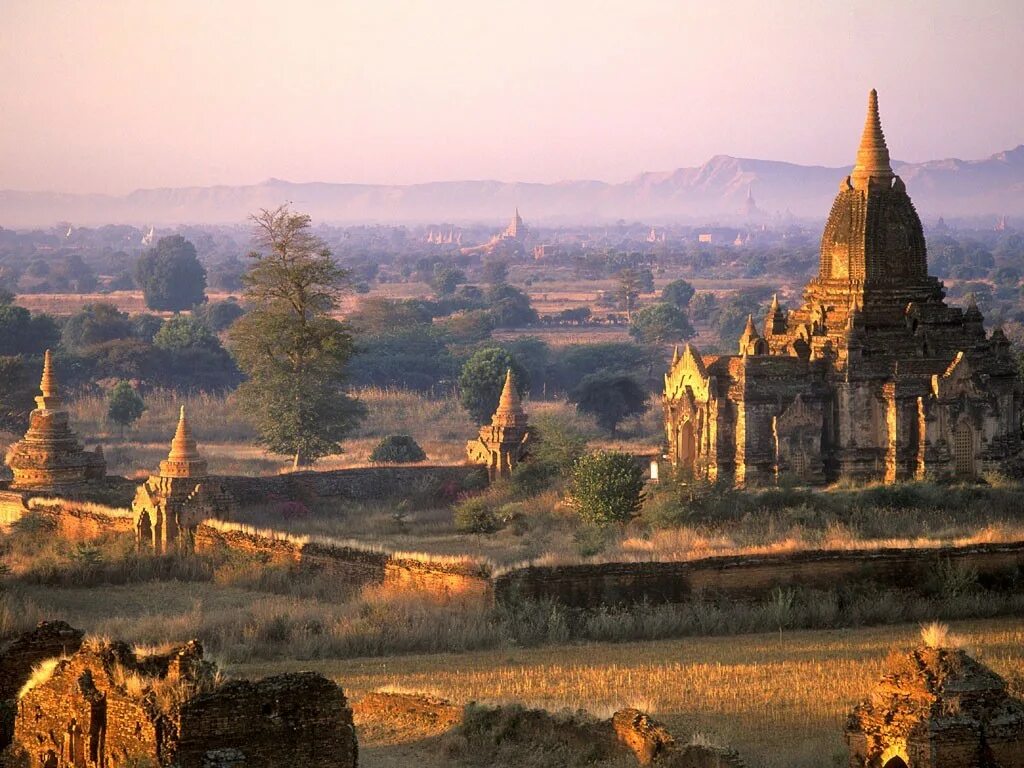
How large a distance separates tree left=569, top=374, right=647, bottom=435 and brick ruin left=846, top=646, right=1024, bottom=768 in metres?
40.0

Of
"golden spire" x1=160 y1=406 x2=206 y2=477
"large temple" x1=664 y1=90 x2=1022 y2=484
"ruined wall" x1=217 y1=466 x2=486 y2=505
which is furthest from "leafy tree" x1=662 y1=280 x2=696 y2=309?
"golden spire" x1=160 y1=406 x2=206 y2=477

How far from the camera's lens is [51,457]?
38.3m

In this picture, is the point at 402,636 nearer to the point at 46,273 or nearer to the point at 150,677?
the point at 150,677

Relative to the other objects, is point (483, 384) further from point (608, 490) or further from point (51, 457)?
point (608, 490)

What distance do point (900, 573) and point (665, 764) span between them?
433 inches

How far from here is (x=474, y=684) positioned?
2148cm

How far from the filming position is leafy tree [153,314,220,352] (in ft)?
233

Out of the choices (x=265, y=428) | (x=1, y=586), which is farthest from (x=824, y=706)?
(x=265, y=428)

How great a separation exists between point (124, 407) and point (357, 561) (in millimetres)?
27433

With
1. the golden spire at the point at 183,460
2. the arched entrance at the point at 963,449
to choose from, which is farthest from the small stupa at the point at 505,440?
the arched entrance at the point at 963,449

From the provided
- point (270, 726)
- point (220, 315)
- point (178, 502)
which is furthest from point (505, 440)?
point (220, 315)

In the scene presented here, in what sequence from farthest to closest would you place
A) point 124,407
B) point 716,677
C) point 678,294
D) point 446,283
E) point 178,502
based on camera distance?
point 446,283
point 678,294
point 124,407
point 178,502
point 716,677

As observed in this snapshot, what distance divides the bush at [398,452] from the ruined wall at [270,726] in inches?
1200

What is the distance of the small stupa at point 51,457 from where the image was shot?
3816 centimetres
